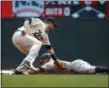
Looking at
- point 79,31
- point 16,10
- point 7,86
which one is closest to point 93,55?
point 79,31

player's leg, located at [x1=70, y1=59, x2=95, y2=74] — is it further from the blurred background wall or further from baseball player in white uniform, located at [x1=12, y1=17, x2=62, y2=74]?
the blurred background wall

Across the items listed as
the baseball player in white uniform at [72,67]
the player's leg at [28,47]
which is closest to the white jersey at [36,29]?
the player's leg at [28,47]

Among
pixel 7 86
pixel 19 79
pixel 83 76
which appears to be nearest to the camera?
pixel 7 86

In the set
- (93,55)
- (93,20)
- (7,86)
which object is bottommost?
(93,55)

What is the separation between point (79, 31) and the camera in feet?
47.1

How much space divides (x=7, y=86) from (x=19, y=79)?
2.98 ft

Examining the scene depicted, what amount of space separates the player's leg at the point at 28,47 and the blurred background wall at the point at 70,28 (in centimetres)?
628

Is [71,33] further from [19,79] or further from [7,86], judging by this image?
[7,86]

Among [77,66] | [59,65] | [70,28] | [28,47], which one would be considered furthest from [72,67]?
[70,28]

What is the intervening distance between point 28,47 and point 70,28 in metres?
6.53

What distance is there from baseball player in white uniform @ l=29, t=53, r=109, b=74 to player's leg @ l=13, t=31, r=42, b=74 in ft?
1.21

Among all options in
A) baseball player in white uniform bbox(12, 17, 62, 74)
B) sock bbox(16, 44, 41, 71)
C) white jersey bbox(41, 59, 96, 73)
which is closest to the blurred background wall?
baseball player in white uniform bbox(12, 17, 62, 74)

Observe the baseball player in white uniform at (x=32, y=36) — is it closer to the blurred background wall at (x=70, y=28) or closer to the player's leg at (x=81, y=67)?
the player's leg at (x=81, y=67)

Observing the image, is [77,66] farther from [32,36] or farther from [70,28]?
[70,28]
